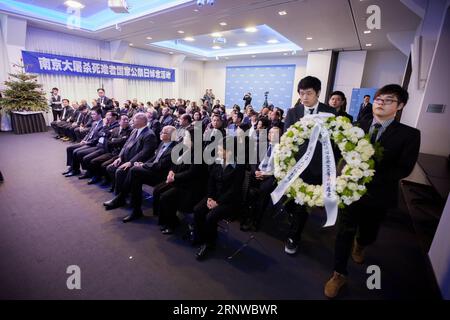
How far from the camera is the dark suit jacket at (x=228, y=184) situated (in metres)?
2.32

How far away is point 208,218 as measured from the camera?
2.26 metres

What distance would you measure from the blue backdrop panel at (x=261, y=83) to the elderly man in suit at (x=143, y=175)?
10.3m

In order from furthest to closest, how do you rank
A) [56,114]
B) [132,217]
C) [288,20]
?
1. [56,114]
2. [288,20]
3. [132,217]

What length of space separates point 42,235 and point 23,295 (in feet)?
2.98

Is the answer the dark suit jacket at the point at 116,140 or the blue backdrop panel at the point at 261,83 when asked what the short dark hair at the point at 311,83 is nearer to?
the dark suit jacket at the point at 116,140

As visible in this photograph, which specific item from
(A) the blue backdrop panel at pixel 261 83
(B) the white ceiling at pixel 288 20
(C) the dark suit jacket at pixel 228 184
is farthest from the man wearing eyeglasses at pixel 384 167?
(A) the blue backdrop panel at pixel 261 83

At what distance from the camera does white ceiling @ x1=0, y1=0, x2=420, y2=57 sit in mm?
4910

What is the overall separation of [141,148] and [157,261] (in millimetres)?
1775

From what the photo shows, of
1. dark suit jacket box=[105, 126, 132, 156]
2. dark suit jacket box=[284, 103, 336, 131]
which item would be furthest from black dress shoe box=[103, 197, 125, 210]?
dark suit jacket box=[284, 103, 336, 131]

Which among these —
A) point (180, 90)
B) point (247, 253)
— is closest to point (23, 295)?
point (247, 253)

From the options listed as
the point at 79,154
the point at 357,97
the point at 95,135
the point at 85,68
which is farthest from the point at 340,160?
the point at 85,68

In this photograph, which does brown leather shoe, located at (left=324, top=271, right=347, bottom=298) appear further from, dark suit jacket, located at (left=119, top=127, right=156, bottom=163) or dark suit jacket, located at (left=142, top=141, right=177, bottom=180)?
dark suit jacket, located at (left=119, top=127, right=156, bottom=163)

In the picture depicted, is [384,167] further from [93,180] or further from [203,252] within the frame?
[93,180]
